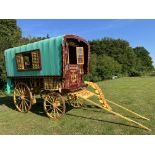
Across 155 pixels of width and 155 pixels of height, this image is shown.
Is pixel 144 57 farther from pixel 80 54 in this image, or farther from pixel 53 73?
pixel 53 73

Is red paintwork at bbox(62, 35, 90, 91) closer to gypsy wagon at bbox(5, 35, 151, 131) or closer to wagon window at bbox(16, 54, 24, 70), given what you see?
gypsy wagon at bbox(5, 35, 151, 131)

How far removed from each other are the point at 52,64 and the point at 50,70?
12.5 inches

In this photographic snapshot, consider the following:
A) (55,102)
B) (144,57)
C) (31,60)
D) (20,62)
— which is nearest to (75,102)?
(55,102)

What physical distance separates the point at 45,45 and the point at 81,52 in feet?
6.30

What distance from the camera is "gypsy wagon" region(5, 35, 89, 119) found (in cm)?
1055

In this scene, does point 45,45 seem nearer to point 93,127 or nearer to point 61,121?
point 61,121

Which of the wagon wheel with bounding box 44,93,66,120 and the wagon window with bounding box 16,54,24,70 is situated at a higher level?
the wagon window with bounding box 16,54,24,70

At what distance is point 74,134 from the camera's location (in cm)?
886

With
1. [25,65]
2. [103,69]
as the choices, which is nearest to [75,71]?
[25,65]

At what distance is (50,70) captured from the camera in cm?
1085

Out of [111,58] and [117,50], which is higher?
[117,50]

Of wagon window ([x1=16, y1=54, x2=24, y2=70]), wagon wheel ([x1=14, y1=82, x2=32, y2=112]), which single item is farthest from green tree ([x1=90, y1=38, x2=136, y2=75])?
wagon window ([x1=16, y1=54, x2=24, y2=70])

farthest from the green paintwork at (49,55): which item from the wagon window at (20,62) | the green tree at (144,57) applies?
the green tree at (144,57)

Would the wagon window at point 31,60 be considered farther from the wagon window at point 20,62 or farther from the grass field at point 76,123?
the grass field at point 76,123
